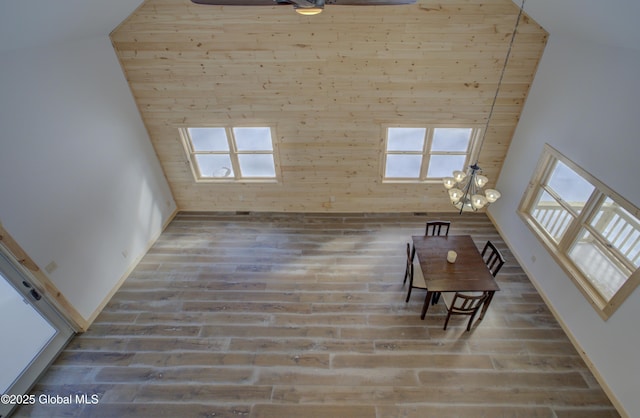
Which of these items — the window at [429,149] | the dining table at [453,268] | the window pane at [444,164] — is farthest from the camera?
the window pane at [444,164]

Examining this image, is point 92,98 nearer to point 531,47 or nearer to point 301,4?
point 301,4

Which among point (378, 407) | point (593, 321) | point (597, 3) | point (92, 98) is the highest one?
point (597, 3)

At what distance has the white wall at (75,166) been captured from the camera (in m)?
3.27

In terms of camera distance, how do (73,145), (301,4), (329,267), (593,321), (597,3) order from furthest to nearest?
(329,267) < (73,145) < (593,321) < (597,3) < (301,4)

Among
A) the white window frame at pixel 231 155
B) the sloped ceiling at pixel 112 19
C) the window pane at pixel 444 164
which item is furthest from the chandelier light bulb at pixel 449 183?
the white window frame at pixel 231 155

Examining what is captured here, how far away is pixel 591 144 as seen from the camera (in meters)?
3.56

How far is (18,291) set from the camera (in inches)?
135

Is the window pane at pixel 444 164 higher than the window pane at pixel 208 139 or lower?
lower

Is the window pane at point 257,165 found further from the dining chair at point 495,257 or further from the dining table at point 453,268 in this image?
the dining chair at point 495,257

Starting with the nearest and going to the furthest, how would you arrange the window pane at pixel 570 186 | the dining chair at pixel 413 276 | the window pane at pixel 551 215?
the window pane at pixel 570 186 → the dining chair at pixel 413 276 → the window pane at pixel 551 215

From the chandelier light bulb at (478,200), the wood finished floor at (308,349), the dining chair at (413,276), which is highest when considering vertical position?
the chandelier light bulb at (478,200)

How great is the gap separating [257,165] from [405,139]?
290cm

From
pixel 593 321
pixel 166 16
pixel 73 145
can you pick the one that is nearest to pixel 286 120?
pixel 166 16

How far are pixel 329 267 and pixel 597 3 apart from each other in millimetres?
4428
